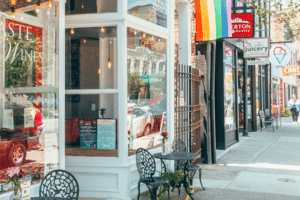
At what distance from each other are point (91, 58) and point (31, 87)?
1.53m

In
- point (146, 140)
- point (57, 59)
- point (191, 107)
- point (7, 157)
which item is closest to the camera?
point (7, 157)

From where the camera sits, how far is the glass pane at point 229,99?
12.6m

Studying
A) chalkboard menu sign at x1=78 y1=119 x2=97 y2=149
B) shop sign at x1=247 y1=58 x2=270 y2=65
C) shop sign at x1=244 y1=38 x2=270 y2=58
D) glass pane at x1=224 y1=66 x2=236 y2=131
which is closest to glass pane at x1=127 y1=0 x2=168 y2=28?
chalkboard menu sign at x1=78 y1=119 x2=97 y2=149

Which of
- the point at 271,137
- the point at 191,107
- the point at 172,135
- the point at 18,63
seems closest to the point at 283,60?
the point at 271,137

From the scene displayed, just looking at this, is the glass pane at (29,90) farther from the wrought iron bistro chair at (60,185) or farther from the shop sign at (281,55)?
the shop sign at (281,55)

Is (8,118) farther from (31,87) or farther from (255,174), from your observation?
(255,174)

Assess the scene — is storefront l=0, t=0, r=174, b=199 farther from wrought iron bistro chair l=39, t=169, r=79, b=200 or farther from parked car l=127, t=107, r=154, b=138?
wrought iron bistro chair l=39, t=169, r=79, b=200

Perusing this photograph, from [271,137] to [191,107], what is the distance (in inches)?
312

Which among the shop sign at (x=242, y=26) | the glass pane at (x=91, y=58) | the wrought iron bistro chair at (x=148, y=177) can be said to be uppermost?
the shop sign at (x=242, y=26)

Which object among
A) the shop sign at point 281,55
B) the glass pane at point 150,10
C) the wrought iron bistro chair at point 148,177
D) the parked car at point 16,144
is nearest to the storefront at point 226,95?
the shop sign at point 281,55

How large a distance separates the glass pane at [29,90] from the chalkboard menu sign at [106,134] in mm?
924

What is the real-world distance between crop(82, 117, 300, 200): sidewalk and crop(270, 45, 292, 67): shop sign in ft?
17.2

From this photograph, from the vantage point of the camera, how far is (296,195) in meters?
6.48

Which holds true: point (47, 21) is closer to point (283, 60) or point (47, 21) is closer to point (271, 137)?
point (271, 137)
